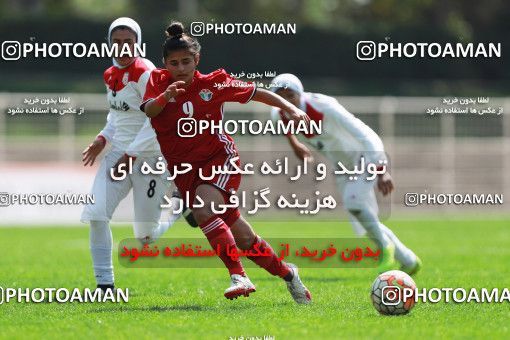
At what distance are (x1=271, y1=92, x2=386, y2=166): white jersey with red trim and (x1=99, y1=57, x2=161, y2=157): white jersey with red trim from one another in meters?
1.71

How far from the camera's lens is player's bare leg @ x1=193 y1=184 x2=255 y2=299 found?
9.15m

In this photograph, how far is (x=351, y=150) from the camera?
1200 centimetres

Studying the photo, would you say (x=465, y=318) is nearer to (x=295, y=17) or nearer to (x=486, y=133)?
(x=486, y=133)

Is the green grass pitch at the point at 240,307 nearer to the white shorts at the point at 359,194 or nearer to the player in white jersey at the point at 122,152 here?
the player in white jersey at the point at 122,152

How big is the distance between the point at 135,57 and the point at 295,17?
4538 cm

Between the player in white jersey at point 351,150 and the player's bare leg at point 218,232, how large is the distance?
1.96m

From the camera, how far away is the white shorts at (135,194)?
10.3 metres

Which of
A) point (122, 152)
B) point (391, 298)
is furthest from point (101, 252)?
point (391, 298)

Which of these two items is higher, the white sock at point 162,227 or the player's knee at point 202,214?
the player's knee at point 202,214

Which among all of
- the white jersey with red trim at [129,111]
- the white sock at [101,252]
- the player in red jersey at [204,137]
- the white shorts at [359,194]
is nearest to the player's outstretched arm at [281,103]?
the player in red jersey at [204,137]

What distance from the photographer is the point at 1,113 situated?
97.5 ft

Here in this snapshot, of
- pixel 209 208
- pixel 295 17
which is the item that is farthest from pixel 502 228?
pixel 295 17

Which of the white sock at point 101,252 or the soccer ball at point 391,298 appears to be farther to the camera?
the white sock at point 101,252

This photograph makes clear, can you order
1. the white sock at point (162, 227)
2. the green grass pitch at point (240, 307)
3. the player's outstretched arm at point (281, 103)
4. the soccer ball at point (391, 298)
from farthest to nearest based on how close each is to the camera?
1. the white sock at point (162, 227)
2. the player's outstretched arm at point (281, 103)
3. the soccer ball at point (391, 298)
4. the green grass pitch at point (240, 307)
